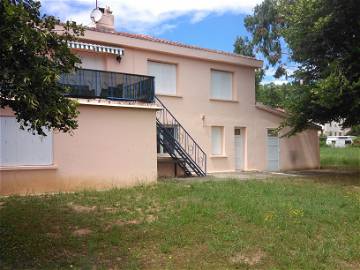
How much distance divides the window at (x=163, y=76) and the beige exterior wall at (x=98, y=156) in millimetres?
4068

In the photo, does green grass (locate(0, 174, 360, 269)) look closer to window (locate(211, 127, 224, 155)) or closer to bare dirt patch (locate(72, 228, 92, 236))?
bare dirt patch (locate(72, 228, 92, 236))

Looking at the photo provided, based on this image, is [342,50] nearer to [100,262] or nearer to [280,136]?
[280,136]

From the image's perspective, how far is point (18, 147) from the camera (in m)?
14.2

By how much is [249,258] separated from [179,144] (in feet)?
37.5

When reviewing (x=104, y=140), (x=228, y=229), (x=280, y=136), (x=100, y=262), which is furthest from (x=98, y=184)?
(x=280, y=136)

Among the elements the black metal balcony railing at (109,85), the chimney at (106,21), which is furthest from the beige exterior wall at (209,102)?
the black metal balcony railing at (109,85)

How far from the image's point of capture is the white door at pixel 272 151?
83.4 ft

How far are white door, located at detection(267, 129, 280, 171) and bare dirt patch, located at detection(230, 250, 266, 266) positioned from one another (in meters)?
16.7

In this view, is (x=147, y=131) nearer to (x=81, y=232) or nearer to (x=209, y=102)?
(x=209, y=102)

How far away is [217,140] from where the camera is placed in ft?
76.0

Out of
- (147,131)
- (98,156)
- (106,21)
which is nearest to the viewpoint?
(98,156)

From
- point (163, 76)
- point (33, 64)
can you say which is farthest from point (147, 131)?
point (33, 64)

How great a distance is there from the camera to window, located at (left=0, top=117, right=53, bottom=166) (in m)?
14.0

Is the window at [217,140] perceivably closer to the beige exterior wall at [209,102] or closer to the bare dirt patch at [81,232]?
the beige exterior wall at [209,102]
